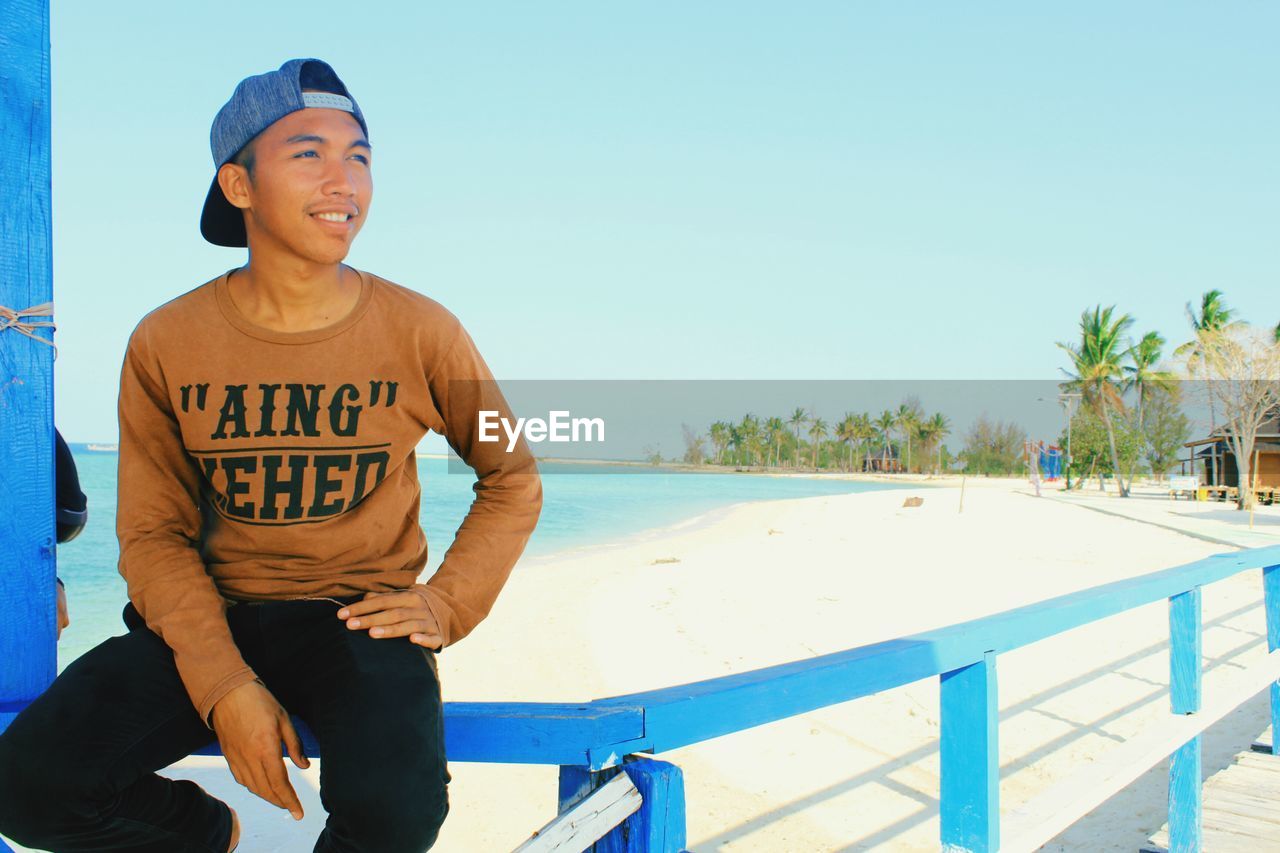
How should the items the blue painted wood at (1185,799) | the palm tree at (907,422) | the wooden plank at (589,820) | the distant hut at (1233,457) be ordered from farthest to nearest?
1. the palm tree at (907,422)
2. the distant hut at (1233,457)
3. the blue painted wood at (1185,799)
4. the wooden plank at (589,820)

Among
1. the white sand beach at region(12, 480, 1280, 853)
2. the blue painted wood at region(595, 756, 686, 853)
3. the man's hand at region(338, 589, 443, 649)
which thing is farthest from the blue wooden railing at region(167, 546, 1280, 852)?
the white sand beach at region(12, 480, 1280, 853)

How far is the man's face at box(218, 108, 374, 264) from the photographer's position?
1.33 metres

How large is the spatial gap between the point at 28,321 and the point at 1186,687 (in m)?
2.82

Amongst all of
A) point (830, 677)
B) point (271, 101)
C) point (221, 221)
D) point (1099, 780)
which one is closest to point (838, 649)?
point (1099, 780)

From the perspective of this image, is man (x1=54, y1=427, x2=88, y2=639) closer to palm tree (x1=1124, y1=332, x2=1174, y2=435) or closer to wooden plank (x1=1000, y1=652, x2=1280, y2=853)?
wooden plank (x1=1000, y1=652, x2=1280, y2=853)

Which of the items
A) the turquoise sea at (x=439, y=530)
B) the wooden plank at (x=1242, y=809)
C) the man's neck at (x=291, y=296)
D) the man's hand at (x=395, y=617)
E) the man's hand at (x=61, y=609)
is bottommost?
the turquoise sea at (x=439, y=530)

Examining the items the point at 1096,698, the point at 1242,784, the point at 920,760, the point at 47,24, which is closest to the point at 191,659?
the point at 47,24

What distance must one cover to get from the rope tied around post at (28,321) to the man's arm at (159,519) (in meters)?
0.10

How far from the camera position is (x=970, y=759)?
1.58 m

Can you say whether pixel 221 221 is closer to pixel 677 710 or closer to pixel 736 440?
pixel 677 710

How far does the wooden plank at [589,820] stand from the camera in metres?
0.99

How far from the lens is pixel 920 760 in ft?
16.1

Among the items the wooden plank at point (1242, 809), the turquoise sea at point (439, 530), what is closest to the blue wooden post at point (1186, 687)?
the wooden plank at point (1242, 809)

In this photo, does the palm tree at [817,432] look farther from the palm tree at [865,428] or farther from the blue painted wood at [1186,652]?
the blue painted wood at [1186,652]
